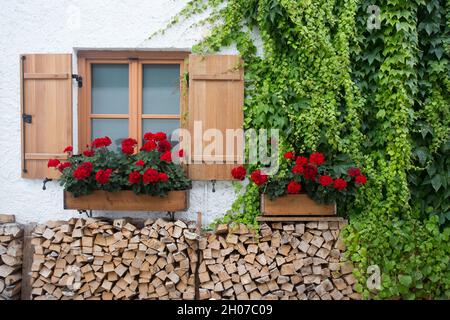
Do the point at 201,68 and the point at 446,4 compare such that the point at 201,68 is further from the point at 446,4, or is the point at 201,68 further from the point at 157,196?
the point at 446,4

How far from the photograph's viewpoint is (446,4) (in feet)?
11.2

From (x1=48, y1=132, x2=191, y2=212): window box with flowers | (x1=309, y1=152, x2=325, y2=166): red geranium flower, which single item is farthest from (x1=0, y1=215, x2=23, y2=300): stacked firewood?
(x1=309, y1=152, x2=325, y2=166): red geranium flower

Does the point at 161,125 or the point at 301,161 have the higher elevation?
the point at 161,125

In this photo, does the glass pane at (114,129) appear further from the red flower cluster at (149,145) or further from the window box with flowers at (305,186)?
the window box with flowers at (305,186)

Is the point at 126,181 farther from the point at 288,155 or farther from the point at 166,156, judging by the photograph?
the point at 288,155

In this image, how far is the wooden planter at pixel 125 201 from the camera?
329 cm

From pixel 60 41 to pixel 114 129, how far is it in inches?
37.9

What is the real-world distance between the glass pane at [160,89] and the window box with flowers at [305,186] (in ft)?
3.41

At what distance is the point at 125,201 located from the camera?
3.29 metres

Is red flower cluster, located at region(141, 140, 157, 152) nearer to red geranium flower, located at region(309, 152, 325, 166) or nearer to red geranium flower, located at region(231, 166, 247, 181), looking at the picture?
red geranium flower, located at region(231, 166, 247, 181)

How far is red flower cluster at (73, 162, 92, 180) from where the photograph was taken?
3.08m

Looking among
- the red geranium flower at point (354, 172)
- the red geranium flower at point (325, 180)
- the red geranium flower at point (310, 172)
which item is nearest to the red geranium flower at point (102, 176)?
the red geranium flower at point (310, 172)

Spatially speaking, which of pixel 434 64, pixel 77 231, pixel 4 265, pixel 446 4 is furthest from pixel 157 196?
pixel 446 4

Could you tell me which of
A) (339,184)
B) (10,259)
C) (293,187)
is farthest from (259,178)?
(10,259)
